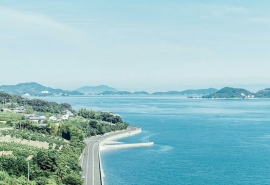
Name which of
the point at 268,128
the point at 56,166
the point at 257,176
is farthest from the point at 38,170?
the point at 268,128

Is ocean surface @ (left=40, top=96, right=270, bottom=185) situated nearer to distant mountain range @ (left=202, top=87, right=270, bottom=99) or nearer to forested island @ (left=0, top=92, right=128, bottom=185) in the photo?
forested island @ (left=0, top=92, right=128, bottom=185)

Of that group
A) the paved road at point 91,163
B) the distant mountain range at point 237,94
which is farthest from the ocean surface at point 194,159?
the distant mountain range at point 237,94

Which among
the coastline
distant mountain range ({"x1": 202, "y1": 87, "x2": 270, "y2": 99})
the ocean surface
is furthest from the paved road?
distant mountain range ({"x1": 202, "y1": 87, "x2": 270, "y2": 99})

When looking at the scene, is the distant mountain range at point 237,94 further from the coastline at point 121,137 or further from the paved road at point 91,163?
the paved road at point 91,163

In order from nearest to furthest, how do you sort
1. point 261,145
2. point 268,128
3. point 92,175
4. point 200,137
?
point 92,175
point 261,145
point 200,137
point 268,128

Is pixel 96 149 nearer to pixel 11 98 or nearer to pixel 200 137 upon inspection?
pixel 200 137

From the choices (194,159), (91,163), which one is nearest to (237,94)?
(194,159)
